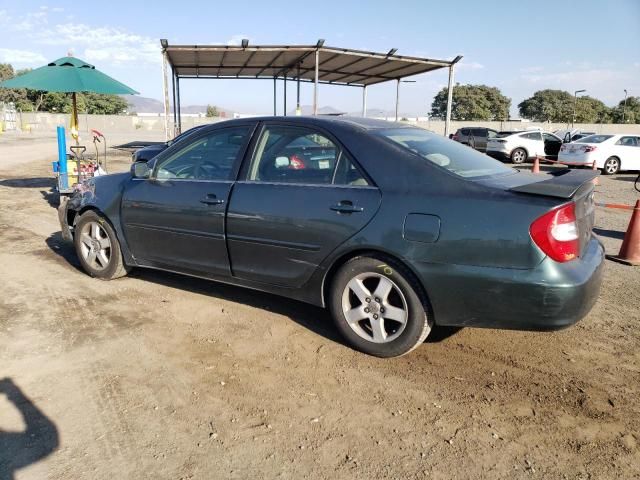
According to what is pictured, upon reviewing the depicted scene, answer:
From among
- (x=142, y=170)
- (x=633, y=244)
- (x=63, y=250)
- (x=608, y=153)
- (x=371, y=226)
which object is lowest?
(x=63, y=250)

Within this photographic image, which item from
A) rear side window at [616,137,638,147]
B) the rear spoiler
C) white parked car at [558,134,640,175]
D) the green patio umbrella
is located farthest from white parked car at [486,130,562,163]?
the rear spoiler

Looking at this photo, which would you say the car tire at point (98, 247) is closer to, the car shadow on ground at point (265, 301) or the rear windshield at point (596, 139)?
the car shadow on ground at point (265, 301)

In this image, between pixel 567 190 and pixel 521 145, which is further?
pixel 521 145

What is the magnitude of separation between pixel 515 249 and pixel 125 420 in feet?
7.60

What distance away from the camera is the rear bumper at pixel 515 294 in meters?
2.73

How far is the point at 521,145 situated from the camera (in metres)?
21.5

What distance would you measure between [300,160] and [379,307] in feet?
3.99

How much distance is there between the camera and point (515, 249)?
2.75 meters

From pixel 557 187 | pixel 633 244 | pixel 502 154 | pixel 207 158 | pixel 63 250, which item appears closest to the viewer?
pixel 557 187

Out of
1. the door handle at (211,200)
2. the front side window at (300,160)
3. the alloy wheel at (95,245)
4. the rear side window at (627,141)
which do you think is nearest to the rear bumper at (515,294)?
the front side window at (300,160)

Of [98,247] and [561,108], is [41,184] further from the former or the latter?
[561,108]

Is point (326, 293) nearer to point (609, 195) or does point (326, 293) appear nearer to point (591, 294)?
point (591, 294)

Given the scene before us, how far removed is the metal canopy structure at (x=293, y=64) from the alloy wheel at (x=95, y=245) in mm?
10496

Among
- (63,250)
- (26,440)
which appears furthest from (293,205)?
(63,250)
